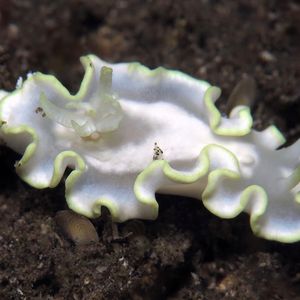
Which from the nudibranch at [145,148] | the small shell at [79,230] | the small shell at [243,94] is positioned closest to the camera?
the nudibranch at [145,148]

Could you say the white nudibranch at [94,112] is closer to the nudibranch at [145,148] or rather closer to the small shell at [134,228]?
the nudibranch at [145,148]

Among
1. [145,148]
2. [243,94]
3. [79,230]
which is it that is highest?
[243,94]

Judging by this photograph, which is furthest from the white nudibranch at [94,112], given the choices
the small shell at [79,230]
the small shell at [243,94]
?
the small shell at [243,94]

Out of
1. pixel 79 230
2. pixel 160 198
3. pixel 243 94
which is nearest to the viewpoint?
pixel 79 230

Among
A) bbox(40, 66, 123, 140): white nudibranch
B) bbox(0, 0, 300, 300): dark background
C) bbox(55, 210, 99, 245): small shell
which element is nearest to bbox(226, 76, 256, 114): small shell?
bbox(0, 0, 300, 300): dark background

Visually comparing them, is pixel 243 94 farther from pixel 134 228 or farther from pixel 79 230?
pixel 79 230

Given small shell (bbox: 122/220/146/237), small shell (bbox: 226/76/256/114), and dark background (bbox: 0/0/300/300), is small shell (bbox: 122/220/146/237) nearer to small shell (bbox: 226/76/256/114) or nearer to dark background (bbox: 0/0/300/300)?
dark background (bbox: 0/0/300/300)

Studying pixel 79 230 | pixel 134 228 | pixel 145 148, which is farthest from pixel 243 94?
pixel 79 230
